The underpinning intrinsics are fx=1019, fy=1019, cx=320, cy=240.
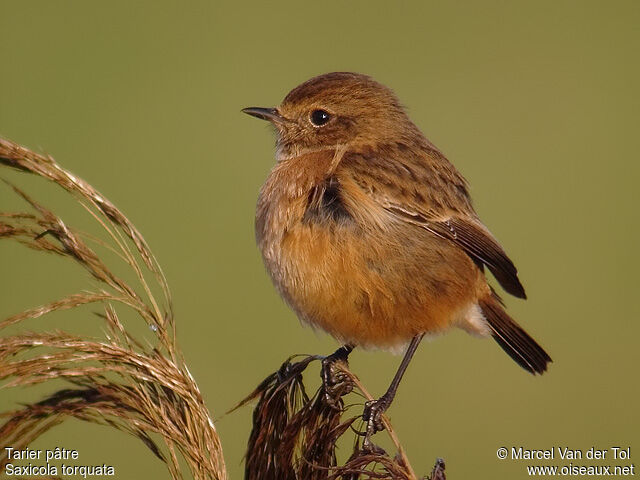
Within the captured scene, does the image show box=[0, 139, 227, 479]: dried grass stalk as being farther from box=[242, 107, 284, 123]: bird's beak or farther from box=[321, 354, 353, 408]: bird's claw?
box=[242, 107, 284, 123]: bird's beak

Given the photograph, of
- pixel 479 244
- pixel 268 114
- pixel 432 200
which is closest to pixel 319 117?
pixel 268 114

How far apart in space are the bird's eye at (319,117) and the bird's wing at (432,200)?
561 millimetres

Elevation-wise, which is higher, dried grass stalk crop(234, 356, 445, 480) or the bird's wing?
the bird's wing

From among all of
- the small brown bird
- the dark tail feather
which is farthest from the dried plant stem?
the dark tail feather

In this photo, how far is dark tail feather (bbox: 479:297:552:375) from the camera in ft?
17.8

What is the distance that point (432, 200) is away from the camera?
5.02 m

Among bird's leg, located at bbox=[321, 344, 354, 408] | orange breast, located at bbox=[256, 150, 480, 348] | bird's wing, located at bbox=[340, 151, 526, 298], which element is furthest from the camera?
bird's wing, located at bbox=[340, 151, 526, 298]

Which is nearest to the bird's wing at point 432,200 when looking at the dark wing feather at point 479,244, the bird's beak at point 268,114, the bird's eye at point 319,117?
the dark wing feather at point 479,244

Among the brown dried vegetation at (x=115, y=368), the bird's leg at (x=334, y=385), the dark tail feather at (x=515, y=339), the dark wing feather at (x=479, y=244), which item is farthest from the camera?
the dark tail feather at (x=515, y=339)

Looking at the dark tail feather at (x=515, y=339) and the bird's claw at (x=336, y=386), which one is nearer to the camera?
the bird's claw at (x=336, y=386)

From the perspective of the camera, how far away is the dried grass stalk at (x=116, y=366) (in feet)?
10.6

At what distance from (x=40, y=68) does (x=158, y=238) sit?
3.34 m

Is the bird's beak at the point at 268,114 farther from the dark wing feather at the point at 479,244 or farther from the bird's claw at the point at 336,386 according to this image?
the bird's claw at the point at 336,386

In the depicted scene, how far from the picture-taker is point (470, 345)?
8680 mm
